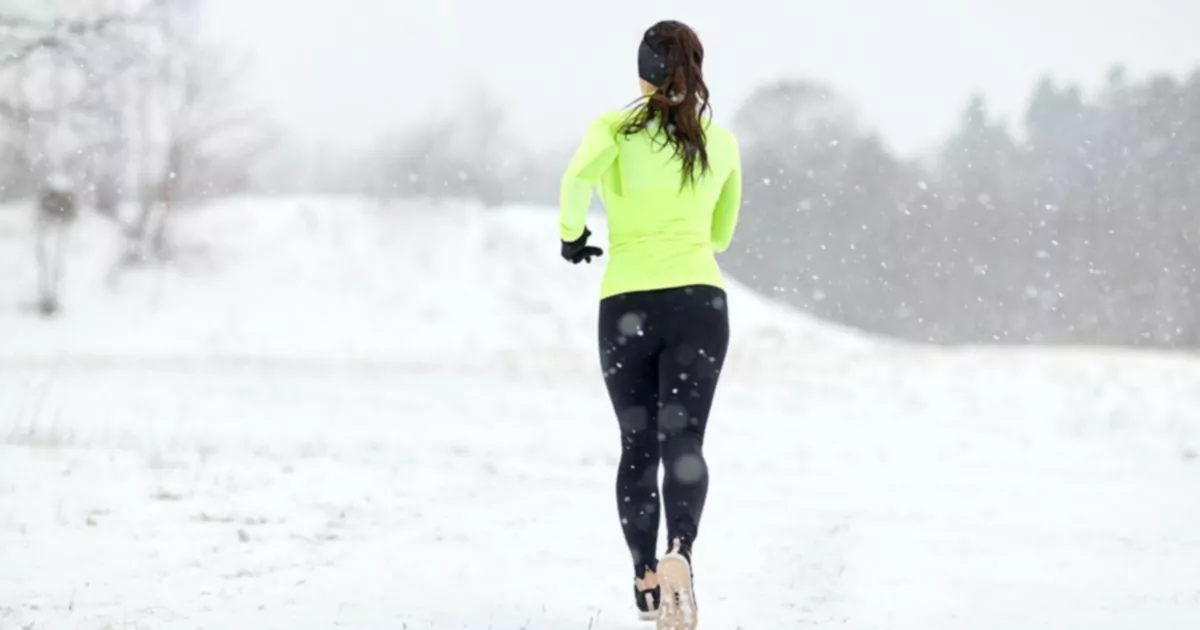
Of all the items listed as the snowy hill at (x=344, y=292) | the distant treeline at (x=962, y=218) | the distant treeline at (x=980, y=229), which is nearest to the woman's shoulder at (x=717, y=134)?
the snowy hill at (x=344, y=292)

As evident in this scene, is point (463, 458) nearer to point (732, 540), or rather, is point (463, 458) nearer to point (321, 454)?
point (321, 454)

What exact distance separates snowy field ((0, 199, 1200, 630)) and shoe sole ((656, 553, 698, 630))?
687mm

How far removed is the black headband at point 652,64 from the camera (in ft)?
12.8

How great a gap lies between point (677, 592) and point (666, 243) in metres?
1.14

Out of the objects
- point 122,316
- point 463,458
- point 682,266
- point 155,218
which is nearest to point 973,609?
point 682,266

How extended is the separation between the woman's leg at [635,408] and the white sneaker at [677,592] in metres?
0.36

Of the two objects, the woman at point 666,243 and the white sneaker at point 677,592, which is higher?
the woman at point 666,243

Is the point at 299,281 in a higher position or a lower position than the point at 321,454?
higher

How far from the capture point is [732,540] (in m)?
6.48

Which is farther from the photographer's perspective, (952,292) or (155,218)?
(952,292)

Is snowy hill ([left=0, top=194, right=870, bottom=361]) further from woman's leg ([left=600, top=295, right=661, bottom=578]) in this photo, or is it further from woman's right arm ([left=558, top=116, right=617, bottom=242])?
woman's right arm ([left=558, top=116, right=617, bottom=242])

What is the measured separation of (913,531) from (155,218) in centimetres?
2443

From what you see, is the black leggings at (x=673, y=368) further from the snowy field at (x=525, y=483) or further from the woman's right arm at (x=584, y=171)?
the snowy field at (x=525, y=483)

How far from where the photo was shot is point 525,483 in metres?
Answer: 8.35
